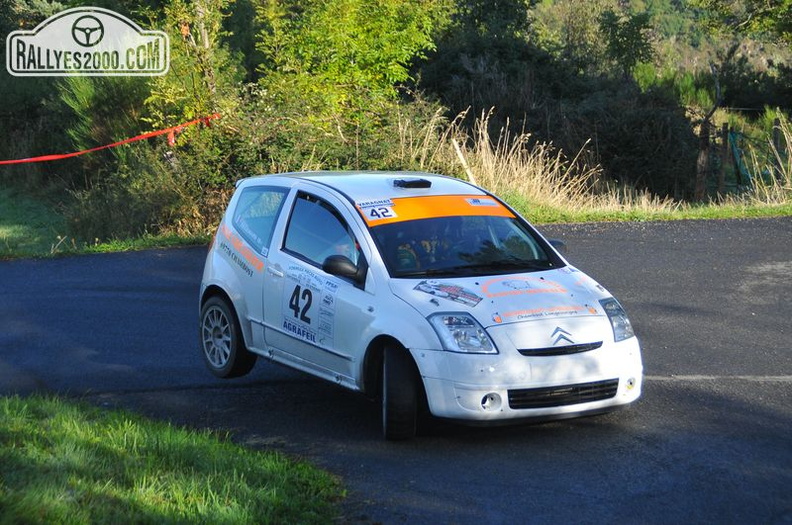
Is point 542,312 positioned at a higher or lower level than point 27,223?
higher

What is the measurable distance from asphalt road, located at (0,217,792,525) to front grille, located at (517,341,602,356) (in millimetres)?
600

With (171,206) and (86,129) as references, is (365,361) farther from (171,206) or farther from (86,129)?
(86,129)

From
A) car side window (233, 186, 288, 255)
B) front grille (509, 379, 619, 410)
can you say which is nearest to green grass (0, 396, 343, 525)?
front grille (509, 379, 619, 410)

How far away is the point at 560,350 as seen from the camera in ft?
22.8

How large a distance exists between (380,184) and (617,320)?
7.01ft

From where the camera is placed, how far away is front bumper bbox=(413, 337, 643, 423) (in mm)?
6816

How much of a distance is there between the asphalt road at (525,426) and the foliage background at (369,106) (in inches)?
169

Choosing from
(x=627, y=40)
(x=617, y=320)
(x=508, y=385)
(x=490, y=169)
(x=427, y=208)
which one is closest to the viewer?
(x=508, y=385)

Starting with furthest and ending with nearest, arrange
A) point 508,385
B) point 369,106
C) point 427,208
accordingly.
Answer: point 369,106
point 427,208
point 508,385

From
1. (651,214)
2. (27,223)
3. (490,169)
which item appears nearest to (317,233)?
(651,214)

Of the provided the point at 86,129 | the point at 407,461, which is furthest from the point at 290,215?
the point at 86,129

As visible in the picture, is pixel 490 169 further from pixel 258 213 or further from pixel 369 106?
pixel 258 213

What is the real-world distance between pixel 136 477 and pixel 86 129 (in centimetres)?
2385

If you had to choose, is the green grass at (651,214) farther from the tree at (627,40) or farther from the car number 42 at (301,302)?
the tree at (627,40)
